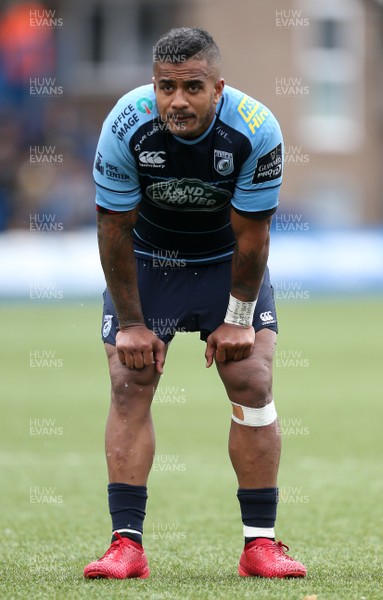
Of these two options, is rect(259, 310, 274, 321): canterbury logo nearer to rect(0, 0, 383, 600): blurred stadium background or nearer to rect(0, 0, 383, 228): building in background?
rect(0, 0, 383, 600): blurred stadium background

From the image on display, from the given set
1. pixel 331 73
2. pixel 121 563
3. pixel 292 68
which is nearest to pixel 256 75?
pixel 292 68

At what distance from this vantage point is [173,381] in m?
13.8

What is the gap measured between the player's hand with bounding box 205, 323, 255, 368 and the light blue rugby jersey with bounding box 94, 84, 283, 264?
481mm

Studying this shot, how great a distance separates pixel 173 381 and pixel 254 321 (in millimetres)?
8419

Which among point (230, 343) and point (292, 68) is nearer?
point (230, 343)

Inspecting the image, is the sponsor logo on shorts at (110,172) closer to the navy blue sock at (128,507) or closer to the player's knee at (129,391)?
the player's knee at (129,391)

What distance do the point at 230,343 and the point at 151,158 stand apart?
2.66 feet

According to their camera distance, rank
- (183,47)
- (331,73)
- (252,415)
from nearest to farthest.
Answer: (183,47)
(252,415)
(331,73)

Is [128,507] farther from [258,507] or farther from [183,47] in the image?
[183,47]

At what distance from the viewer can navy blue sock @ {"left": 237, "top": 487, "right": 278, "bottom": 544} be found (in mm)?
5355

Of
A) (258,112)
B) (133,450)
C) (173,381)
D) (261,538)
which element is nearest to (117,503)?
(133,450)

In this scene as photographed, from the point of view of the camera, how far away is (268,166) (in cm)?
509

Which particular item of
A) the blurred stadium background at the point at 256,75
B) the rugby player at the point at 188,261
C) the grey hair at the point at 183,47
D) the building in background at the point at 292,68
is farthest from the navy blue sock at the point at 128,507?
the building in background at the point at 292,68

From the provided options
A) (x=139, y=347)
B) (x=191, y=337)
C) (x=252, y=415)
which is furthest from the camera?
(x=191, y=337)
